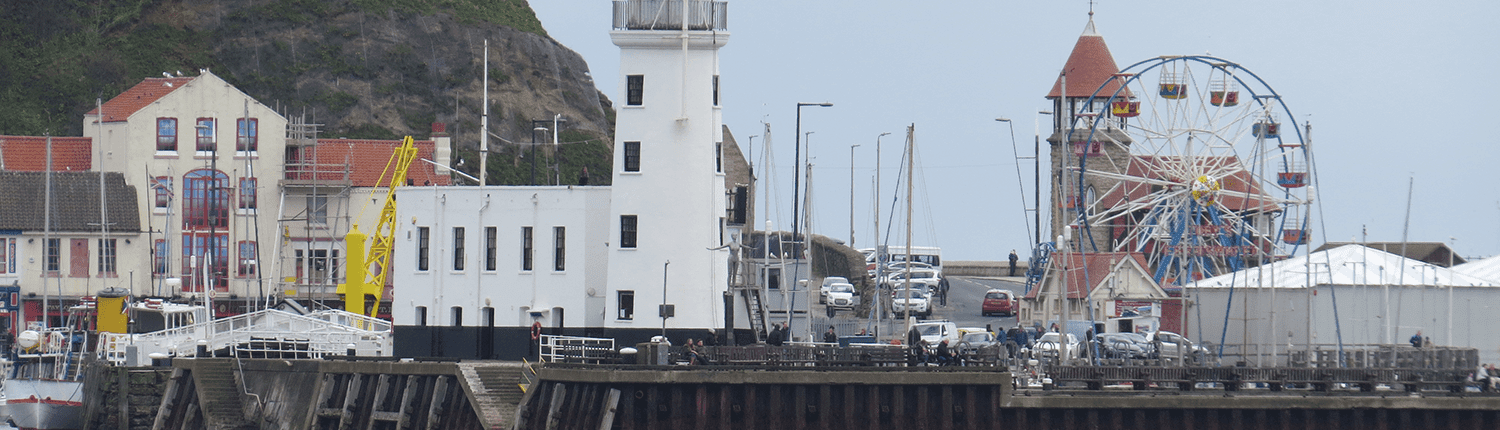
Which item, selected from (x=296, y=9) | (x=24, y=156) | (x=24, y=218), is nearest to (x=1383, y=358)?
Result: (x=24, y=218)

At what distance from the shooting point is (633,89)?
173 ft

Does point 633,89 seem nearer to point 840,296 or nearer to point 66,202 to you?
point 840,296

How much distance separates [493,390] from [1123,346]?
18.0 meters

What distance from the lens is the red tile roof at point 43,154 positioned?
77.6m

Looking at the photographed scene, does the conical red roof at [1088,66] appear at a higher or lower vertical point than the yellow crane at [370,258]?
higher

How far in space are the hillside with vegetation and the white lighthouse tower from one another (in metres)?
46.4

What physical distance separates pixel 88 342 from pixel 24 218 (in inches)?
664

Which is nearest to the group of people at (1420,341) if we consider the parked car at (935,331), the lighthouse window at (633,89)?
the parked car at (935,331)

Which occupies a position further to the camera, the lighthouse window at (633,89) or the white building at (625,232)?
the lighthouse window at (633,89)

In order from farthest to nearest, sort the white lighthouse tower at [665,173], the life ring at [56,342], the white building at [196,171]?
1. the white building at [196,171]
2. the life ring at [56,342]
3. the white lighthouse tower at [665,173]

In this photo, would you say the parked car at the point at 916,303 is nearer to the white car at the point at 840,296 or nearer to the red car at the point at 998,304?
the white car at the point at 840,296

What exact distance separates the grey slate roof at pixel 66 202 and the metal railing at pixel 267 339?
18717 millimetres

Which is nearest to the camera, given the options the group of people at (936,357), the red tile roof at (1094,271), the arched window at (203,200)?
the group of people at (936,357)

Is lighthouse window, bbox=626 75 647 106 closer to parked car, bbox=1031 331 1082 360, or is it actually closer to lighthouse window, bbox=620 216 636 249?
lighthouse window, bbox=620 216 636 249
